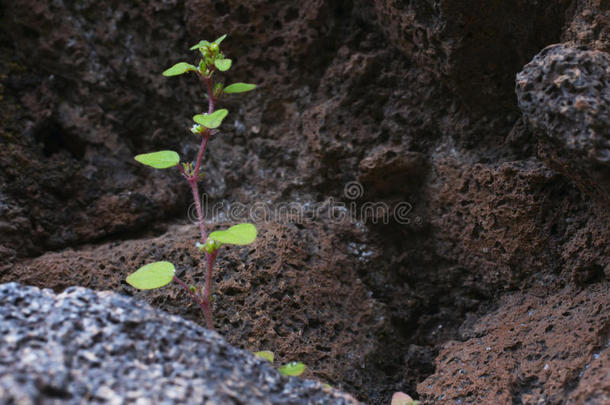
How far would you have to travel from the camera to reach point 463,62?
5.78 ft

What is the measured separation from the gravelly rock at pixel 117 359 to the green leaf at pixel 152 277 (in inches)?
7.5

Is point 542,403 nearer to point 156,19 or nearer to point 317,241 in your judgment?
point 317,241

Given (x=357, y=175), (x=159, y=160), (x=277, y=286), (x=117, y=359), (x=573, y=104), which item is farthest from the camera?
(x=357, y=175)

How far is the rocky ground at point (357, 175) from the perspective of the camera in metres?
1.50

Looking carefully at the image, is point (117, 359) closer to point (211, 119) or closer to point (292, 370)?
point (292, 370)

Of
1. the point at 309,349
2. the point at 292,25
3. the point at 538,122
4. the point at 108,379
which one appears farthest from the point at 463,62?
the point at 108,379

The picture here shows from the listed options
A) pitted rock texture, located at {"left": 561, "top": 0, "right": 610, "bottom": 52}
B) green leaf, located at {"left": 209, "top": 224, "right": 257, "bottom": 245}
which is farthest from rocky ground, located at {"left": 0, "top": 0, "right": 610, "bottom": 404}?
green leaf, located at {"left": 209, "top": 224, "right": 257, "bottom": 245}

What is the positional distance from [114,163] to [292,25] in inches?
32.6

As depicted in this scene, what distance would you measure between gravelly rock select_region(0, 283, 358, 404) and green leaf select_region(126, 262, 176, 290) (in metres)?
0.19

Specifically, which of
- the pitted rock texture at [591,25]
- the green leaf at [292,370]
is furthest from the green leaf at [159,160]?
the pitted rock texture at [591,25]

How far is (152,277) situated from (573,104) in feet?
3.51

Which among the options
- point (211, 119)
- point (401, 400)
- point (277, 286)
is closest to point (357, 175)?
point (277, 286)

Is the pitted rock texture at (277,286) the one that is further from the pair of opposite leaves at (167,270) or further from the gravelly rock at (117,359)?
the gravelly rock at (117,359)

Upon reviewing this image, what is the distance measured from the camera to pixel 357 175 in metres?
1.98
